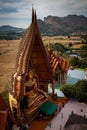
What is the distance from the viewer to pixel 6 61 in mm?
23234

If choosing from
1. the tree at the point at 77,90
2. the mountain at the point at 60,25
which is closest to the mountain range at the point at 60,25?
the mountain at the point at 60,25

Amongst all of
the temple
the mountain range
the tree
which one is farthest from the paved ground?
the mountain range

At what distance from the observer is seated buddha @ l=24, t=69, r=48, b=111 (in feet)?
21.1

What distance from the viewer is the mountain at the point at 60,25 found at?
52.0m

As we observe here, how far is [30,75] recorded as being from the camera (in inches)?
261

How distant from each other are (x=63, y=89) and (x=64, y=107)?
78 cm

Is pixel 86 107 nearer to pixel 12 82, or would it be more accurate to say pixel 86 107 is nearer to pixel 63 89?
pixel 63 89

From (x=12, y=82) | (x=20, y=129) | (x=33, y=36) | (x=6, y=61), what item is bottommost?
(x=6, y=61)

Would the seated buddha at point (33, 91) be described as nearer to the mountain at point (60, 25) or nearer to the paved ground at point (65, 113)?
the paved ground at point (65, 113)

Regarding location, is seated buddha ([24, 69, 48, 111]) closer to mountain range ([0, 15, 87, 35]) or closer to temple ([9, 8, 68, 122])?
temple ([9, 8, 68, 122])

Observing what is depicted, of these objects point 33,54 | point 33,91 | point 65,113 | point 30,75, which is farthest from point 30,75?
point 65,113

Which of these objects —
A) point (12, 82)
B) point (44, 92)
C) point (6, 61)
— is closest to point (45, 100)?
point (44, 92)

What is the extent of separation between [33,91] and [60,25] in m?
52.3

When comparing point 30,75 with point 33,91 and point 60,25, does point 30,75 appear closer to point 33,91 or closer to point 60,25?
point 33,91
